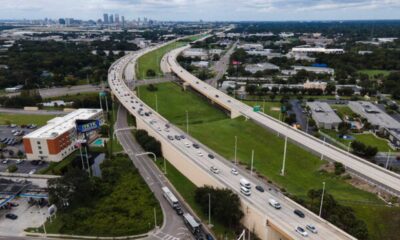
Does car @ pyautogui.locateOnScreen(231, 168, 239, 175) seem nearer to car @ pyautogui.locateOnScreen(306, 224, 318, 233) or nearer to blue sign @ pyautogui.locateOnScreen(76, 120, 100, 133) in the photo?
car @ pyautogui.locateOnScreen(306, 224, 318, 233)

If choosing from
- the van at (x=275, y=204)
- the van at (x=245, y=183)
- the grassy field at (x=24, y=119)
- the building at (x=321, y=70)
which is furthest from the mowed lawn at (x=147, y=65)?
the van at (x=275, y=204)

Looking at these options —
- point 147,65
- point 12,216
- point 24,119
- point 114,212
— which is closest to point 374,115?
point 114,212

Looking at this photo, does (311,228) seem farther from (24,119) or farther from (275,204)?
(24,119)

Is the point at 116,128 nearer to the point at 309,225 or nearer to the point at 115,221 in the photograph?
the point at 115,221

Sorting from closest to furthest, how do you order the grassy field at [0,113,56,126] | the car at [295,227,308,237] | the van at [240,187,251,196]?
the car at [295,227,308,237] < the van at [240,187,251,196] < the grassy field at [0,113,56,126]

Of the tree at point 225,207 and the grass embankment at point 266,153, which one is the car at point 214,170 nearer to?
the tree at point 225,207

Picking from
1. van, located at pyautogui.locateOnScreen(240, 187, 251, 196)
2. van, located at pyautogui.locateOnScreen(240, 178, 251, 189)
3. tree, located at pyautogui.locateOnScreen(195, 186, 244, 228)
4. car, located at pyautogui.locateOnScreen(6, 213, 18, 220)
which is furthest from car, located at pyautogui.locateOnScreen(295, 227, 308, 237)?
car, located at pyautogui.locateOnScreen(6, 213, 18, 220)
